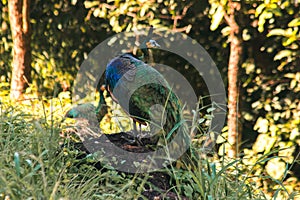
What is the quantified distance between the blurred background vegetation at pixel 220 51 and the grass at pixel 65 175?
145 centimetres

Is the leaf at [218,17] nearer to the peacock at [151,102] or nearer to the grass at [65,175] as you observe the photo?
the peacock at [151,102]

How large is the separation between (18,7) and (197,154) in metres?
3.89

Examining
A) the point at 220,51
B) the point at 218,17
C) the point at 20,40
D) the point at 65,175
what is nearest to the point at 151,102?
the point at 65,175

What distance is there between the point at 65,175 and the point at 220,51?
398cm

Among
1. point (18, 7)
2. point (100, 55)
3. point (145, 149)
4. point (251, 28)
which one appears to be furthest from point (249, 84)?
point (145, 149)

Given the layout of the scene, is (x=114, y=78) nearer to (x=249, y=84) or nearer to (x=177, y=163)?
(x=177, y=163)

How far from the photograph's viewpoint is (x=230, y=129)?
222 inches

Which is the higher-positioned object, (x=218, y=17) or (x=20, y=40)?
(x=20, y=40)

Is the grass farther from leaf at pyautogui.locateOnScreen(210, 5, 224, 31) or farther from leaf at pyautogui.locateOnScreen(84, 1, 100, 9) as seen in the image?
leaf at pyautogui.locateOnScreen(84, 1, 100, 9)

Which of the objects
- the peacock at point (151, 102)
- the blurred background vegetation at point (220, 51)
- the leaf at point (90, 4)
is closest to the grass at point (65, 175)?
the peacock at point (151, 102)

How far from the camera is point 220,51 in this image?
6.67 meters

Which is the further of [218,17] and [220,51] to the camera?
[220,51]

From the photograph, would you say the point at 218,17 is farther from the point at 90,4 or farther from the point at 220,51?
the point at 90,4

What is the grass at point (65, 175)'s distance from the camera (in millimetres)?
2652
